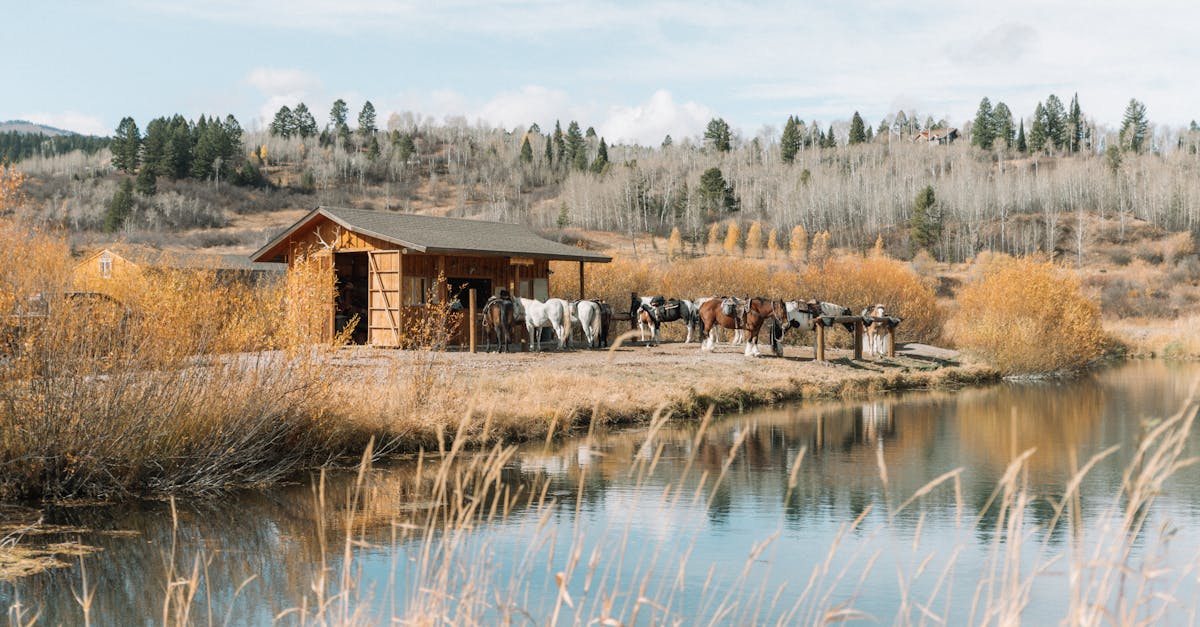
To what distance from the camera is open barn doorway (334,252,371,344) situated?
99.8 ft

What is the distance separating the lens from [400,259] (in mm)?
27922

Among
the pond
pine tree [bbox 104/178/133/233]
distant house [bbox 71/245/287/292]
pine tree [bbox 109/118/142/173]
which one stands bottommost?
the pond

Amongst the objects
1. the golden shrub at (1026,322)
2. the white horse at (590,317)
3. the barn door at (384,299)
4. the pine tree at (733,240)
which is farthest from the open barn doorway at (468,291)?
the pine tree at (733,240)

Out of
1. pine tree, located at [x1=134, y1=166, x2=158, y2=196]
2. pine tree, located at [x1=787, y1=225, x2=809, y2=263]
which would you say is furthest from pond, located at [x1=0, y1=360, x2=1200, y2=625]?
pine tree, located at [x1=134, y1=166, x2=158, y2=196]

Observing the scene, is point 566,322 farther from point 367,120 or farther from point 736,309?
point 367,120

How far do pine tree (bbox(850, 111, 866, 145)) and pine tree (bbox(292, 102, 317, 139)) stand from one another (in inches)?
3238

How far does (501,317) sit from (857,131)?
452 ft

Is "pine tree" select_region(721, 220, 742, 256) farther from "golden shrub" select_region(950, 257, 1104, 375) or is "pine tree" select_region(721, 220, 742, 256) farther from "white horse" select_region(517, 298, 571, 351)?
"white horse" select_region(517, 298, 571, 351)

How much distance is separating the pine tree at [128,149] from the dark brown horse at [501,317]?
346 feet

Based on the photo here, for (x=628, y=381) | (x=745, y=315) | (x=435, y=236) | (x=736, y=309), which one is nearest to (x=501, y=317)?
(x=435, y=236)

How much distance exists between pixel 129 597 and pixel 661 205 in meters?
110

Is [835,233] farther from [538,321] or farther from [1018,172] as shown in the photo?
[538,321]

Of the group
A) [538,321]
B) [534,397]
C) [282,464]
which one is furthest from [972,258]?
[282,464]

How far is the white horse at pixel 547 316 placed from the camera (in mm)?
29344
